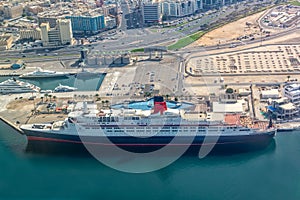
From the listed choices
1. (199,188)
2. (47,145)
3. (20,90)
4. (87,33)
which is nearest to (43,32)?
(87,33)

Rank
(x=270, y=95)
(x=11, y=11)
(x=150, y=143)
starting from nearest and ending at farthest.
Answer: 1. (x=150, y=143)
2. (x=270, y=95)
3. (x=11, y=11)

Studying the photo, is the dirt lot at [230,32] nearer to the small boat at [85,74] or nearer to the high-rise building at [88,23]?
the small boat at [85,74]

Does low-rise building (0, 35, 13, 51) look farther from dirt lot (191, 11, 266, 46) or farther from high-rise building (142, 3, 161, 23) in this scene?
dirt lot (191, 11, 266, 46)

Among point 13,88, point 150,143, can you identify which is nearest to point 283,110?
point 150,143

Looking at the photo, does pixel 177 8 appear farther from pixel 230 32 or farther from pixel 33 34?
pixel 33 34

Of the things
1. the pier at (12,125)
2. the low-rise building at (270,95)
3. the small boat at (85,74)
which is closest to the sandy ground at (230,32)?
the small boat at (85,74)

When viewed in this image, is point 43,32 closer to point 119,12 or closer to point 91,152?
point 119,12
